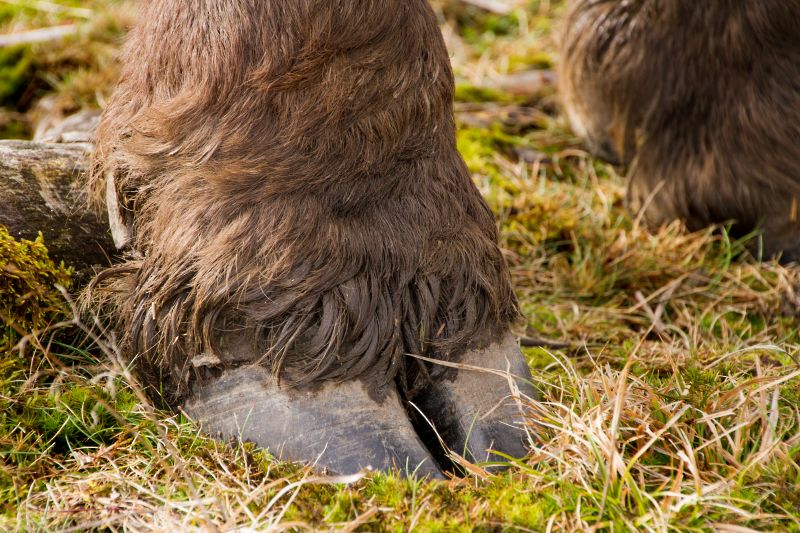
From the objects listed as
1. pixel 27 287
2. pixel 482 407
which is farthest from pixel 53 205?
pixel 482 407

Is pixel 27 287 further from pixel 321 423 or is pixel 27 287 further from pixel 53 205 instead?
pixel 321 423

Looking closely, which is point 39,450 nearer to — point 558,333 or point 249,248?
point 249,248

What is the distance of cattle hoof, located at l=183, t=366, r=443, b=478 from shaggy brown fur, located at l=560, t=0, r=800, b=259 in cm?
170

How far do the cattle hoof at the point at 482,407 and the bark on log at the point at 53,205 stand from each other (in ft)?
3.26

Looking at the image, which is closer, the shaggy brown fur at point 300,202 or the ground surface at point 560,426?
the ground surface at point 560,426

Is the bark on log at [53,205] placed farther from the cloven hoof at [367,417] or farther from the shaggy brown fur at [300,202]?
the cloven hoof at [367,417]

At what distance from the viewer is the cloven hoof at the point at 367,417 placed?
1750mm

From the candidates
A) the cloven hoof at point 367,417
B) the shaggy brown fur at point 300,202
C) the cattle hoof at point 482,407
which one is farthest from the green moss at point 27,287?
the cattle hoof at point 482,407

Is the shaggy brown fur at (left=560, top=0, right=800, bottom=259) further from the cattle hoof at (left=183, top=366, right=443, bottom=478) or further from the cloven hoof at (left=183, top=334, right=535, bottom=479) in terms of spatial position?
the cattle hoof at (left=183, top=366, right=443, bottom=478)

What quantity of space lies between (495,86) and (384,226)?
2.92 m

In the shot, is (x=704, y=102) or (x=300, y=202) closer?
(x=300, y=202)

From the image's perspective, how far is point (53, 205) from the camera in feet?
Result: 7.36

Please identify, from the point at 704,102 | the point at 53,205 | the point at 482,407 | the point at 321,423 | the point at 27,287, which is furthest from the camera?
the point at 704,102

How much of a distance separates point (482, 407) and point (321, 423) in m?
0.37
